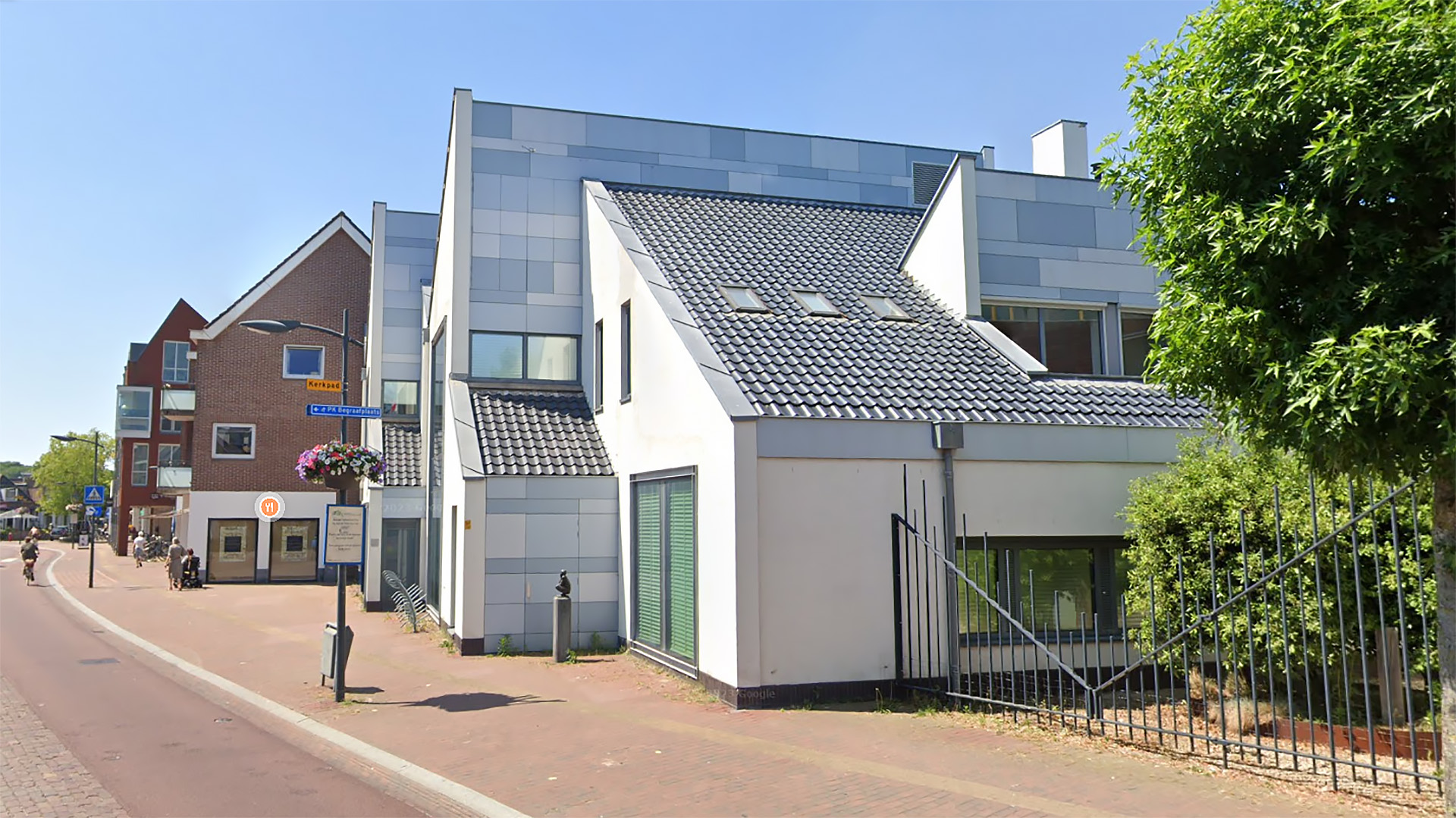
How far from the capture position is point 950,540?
11.5 metres

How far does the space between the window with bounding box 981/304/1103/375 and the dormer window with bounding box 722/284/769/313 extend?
3691 millimetres

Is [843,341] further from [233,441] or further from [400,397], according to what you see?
[233,441]

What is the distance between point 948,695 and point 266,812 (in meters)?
6.62

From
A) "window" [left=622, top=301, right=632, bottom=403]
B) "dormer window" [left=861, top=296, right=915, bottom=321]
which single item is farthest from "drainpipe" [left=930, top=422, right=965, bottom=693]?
"window" [left=622, top=301, right=632, bottom=403]

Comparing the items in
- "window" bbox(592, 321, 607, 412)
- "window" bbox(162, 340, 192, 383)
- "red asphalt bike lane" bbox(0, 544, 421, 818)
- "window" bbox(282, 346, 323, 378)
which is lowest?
"red asphalt bike lane" bbox(0, 544, 421, 818)

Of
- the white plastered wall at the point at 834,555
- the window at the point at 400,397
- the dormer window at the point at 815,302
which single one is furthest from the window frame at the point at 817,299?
the window at the point at 400,397

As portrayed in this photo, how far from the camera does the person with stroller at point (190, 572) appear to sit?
3281 centimetres

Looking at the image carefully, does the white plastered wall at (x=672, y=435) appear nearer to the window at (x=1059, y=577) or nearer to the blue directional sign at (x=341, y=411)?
the window at (x=1059, y=577)

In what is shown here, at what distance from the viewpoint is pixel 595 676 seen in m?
13.5

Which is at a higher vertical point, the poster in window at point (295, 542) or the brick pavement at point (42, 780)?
the poster in window at point (295, 542)

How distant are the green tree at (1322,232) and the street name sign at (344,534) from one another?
9.64 meters

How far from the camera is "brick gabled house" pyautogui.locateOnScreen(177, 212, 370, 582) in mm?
36969

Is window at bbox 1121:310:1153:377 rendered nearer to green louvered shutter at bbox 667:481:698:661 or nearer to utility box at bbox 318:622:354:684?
green louvered shutter at bbox 667:481:698:661

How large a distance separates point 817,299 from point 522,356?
6.37 meters
